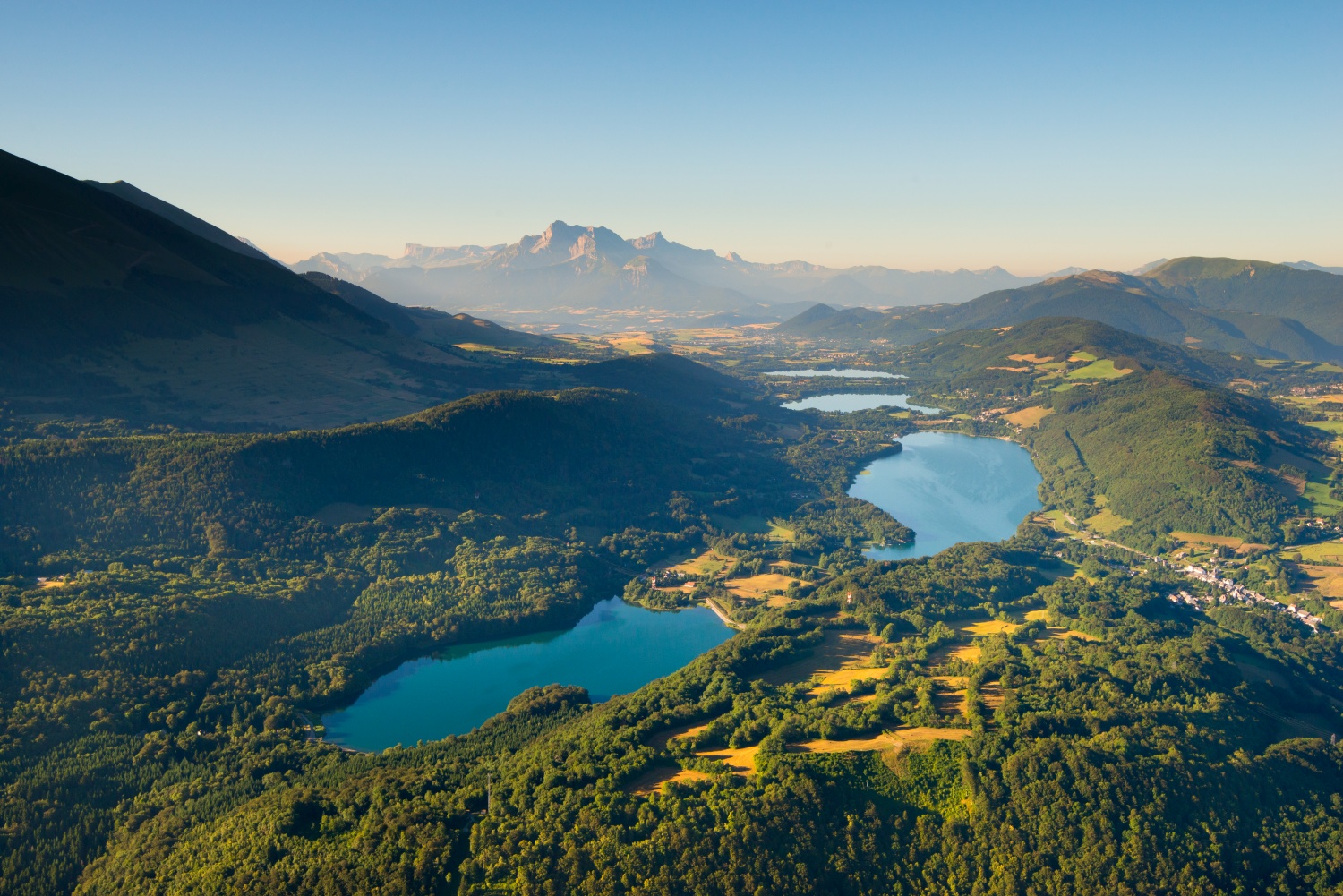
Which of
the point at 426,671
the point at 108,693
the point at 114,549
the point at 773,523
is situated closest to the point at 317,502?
the point at 114,549

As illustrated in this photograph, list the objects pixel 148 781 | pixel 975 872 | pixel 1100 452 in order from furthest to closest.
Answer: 1. pixel 1100 452
2. pixel 148 781
3. pixel 975 872

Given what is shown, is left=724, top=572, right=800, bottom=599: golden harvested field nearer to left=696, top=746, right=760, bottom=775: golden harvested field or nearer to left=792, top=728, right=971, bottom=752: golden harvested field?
left=792, top=728, right=971, bottom=752: golden harvested field

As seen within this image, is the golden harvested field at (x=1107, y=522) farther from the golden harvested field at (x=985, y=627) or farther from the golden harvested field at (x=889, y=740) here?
the golden harvested field at (x=889, y=740)

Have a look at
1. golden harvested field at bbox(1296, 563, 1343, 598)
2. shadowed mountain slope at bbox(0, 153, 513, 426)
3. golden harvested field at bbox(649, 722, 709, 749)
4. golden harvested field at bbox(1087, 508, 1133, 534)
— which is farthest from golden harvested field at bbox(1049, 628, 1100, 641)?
shadowed mountain slope at bbox(0, 153, 513, 426)

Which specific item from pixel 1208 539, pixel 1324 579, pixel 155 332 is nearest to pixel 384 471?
pixel 155 332

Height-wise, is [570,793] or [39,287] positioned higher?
[39,287]

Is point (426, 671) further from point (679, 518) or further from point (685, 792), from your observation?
point (679, 518)

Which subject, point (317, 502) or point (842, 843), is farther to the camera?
point (317, 502)
